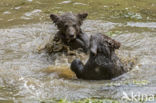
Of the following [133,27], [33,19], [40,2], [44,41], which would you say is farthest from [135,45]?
[40,2]

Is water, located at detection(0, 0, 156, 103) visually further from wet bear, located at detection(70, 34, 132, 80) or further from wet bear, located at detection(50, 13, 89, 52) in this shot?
wet bear, located at detection(50, 13, 89, 52)

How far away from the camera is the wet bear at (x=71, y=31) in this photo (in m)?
8.38

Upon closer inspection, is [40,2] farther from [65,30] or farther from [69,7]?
[65,30]

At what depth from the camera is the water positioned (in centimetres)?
588

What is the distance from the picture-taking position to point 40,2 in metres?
14.3

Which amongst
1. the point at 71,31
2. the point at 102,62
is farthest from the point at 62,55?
the point at 102,62

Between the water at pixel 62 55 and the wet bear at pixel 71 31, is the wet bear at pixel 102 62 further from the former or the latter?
the wet bear at pixel 71 31

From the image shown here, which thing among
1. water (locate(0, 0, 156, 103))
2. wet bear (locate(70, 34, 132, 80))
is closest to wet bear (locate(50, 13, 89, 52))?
water (locate(0, 0, 156, 103))

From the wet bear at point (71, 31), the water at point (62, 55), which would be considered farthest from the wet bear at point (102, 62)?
the wet bear at point (71, 31)

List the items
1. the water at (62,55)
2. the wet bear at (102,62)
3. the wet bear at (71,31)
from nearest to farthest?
the water at (62,55)
the wet bear at (102,62)
the wet bear at (71,31)

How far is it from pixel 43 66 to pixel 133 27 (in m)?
4.00

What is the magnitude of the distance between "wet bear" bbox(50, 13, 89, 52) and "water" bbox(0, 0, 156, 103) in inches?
16.6

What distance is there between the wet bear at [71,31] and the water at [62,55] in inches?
16.6

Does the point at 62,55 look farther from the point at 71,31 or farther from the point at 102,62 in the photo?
the point at 102,62
